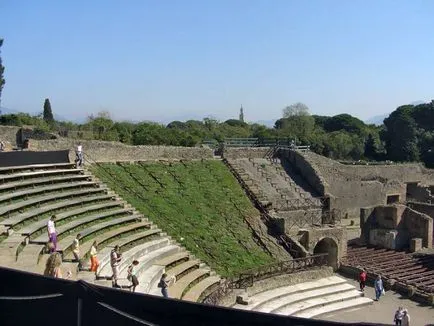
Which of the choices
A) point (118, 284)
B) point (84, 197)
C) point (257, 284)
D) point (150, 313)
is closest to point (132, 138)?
point (84, 197)

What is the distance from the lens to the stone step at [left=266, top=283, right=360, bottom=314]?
1811 cm

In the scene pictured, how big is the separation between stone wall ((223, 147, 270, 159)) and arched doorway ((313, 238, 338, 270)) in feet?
29.7

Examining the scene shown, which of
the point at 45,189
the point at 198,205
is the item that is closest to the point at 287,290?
the point at 198,205

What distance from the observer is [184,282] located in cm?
1675

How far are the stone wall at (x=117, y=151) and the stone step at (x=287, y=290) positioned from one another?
10834 millimetres

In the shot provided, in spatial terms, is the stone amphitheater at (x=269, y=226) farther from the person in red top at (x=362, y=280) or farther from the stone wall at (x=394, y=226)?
the person in red top at (x=362, y=280)

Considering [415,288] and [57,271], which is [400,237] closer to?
[415,288]

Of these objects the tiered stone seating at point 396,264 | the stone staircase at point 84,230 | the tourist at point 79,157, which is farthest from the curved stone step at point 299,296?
the tourist at point 79,157

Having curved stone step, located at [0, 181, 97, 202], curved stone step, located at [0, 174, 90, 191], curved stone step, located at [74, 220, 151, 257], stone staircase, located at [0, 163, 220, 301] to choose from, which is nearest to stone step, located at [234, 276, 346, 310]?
stone staircase, located at [0, 163, 220, 301]

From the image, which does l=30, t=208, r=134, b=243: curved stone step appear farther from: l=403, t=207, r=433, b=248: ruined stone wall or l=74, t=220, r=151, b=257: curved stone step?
l=403, t=207, r=433, b=248: ruined stone wall

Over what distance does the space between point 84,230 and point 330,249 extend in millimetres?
13487

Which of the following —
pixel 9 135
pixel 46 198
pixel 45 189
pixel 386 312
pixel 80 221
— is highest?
pixel 9 135

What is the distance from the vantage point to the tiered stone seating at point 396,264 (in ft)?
78.0

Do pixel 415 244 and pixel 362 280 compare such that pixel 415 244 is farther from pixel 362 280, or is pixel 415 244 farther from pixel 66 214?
pixel 66 214
